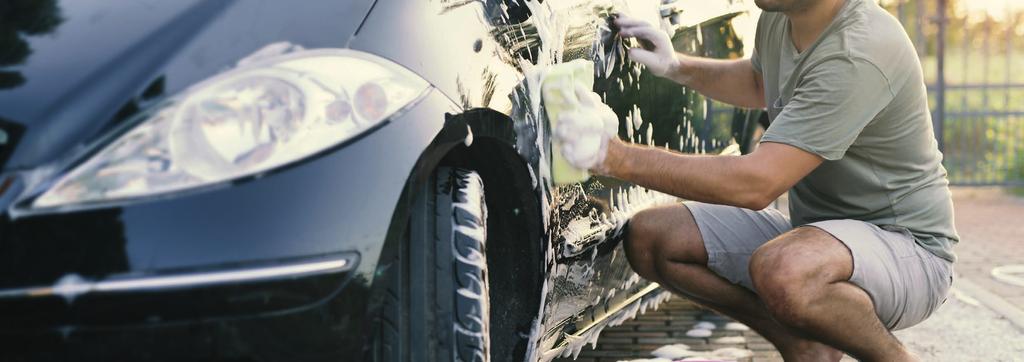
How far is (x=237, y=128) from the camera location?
1810mm

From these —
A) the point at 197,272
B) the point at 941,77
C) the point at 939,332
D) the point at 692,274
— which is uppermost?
the point at 197,272

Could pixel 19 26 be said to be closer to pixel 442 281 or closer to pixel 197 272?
pixel 197 272

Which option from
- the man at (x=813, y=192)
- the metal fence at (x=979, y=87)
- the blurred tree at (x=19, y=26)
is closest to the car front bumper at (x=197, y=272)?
the blurred tree at (x=19, y=26)

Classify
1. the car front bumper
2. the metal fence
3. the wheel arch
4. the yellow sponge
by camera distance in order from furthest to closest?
1. the metal fence
2. the yellow sponge
3. the wheel arch
4. the car front bumper

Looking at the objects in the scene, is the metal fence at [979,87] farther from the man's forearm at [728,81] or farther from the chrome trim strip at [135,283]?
the chrome trim strip at [135,283]

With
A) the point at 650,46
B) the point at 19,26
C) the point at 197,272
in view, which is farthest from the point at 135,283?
the point at 650,46

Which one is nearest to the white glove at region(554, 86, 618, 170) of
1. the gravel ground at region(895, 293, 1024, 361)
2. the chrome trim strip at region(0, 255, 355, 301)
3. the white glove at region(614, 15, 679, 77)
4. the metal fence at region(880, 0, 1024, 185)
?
the white glove at region(614, 15, 679, 77)

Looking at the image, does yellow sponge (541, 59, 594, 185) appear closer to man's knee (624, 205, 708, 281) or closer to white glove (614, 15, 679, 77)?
white glove (614, 15, 679, 77)

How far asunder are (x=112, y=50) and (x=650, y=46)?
67.4 inches

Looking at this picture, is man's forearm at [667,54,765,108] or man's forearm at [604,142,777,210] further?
man's forearm at [667,54,765,108]

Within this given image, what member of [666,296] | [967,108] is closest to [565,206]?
[666,296]

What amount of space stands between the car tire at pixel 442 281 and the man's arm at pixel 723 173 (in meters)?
0.73

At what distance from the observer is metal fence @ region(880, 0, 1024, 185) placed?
9.26 m

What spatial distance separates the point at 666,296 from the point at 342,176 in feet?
7.87
